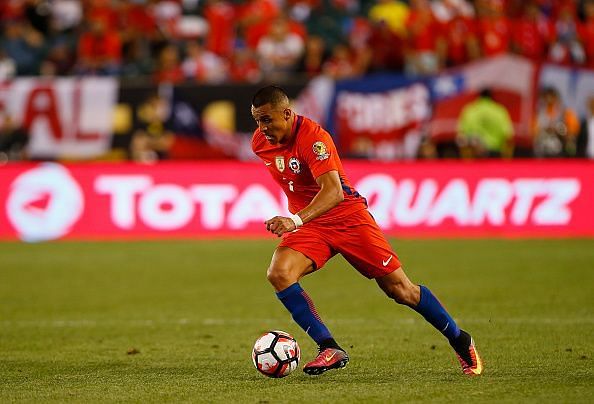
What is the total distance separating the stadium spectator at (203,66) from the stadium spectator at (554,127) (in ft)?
19.3

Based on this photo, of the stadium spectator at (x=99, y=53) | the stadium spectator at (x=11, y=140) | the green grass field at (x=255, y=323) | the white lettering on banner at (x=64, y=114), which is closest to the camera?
the green grass field at (x=255, y=323)

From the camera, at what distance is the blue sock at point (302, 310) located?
796 cm

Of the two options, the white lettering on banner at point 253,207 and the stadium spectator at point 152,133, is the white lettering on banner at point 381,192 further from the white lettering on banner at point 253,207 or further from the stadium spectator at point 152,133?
the stadium spectator at point 152,133

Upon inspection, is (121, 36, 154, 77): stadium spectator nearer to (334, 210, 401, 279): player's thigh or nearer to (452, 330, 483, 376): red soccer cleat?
(334, 210, 401, 279): player's thigh

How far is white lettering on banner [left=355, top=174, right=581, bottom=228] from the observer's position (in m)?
19.0

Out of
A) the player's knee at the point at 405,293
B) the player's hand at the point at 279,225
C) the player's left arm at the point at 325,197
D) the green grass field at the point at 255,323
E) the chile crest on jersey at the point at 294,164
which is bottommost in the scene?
the green grass field at the point at 255,323

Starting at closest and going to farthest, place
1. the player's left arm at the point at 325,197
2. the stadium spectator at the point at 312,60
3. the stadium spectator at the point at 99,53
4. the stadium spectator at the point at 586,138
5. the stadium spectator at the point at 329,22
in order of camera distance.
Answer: the player's left arm at the point at 325,197 → the stadium spectator at the point at 586,138 → the stadium spectator at the point at 312,60 → the stadium spectator at the point at 99,53 → the stadium spectator at the point at 329,22

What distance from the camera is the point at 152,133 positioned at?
21.4 m

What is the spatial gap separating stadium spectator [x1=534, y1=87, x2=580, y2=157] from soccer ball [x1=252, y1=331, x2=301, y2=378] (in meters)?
13.6

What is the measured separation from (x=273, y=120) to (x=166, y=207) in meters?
11.7

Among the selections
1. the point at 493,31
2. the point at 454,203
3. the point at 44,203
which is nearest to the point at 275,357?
the point at 454,203

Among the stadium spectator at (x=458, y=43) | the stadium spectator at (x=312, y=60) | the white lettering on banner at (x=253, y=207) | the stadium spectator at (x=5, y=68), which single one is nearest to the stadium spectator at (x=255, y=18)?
the stadium spectator at (x=312, y=60)

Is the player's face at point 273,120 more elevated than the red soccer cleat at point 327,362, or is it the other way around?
the player's face at point 273,120

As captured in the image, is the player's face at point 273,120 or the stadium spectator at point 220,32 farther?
the stadium spectator at point 220,32
